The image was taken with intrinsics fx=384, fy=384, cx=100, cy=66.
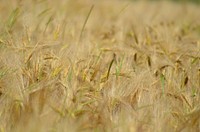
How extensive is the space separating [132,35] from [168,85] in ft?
2.97

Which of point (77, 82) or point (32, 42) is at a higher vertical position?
point (32, 42)

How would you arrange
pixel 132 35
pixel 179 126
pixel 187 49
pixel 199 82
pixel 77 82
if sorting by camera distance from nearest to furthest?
pixel 179 126
pixel 77 82
pixel 199 82
pixel 187 49
pixel 132 35

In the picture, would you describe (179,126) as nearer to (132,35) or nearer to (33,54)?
(33,54)

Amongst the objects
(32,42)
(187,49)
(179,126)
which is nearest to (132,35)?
(187,49)

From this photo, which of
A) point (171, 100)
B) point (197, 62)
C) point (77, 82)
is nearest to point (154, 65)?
point (197, 62)

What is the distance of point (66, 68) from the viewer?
1.49 metres

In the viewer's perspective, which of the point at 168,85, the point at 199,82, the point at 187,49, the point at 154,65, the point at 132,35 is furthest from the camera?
the point at 132,35

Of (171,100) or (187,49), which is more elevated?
(187,49)

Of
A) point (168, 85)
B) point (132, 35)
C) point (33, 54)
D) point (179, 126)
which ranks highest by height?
point (132, 35)

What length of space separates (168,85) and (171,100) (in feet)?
0.36

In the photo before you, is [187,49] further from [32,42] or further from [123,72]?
[32,42]

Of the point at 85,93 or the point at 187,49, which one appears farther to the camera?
the point at 187,49

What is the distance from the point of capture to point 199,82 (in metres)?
1.66

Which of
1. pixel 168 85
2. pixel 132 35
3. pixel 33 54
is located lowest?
pixel 168 85
